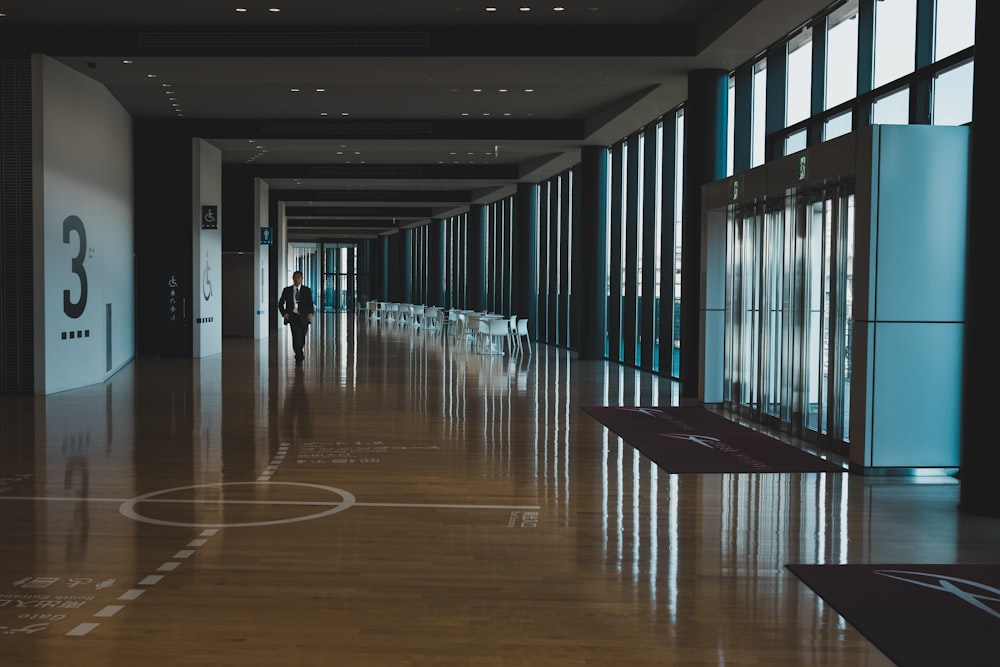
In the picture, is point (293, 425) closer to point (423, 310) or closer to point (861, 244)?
point (861, 244)

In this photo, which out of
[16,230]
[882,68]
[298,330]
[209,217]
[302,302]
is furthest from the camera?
[209,217]

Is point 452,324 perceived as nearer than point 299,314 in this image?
No

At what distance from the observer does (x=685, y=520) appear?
18.9 ft

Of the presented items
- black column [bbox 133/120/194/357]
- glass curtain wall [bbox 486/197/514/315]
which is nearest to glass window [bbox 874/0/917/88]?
black column [bbox 133/120/194/357]

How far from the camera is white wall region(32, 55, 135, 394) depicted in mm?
11945

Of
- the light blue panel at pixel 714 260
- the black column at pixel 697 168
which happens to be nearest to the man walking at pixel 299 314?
the black column at pixel 697 168

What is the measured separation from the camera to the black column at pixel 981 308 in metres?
6.09

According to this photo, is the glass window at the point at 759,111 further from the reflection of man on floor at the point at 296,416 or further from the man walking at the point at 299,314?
the man walking at the point at 299,314

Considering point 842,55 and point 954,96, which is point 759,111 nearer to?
point 842,55

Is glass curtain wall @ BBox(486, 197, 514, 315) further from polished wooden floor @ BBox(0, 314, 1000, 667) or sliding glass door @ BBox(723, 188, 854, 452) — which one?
polished wooden floor @ BBox(0, 314, 1000, 667)

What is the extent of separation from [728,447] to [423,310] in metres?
23.2

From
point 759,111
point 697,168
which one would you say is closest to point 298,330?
point 697,168

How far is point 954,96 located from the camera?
7.94 metres

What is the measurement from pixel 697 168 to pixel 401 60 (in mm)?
3724
